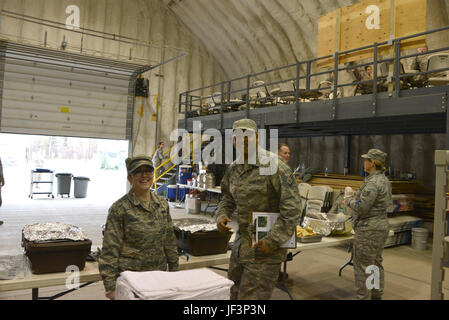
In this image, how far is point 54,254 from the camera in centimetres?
250

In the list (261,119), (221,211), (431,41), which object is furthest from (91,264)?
(431,41)

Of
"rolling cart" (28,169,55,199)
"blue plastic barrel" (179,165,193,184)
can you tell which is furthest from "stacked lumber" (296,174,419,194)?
"rolling cart" (28,169,55,199)

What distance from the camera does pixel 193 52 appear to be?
53.5 ft

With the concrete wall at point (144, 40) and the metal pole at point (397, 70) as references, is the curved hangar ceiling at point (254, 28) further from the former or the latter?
the metal pole at point (397, 70)

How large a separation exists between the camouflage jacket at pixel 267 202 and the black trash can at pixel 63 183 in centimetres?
1192

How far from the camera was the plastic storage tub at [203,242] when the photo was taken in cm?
306

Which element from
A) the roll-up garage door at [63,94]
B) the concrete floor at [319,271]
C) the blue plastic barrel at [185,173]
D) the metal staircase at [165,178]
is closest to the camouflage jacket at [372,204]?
the concrete floor at [319,271]

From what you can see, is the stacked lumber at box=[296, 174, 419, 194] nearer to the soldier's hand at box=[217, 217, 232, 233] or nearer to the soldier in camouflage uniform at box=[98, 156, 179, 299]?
the soldier's hand at box=[217, 217, 232, 233]

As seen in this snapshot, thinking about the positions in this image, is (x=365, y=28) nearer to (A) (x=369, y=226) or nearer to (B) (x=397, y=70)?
(B) (x=397, y=70)

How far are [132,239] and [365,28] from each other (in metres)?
6.76

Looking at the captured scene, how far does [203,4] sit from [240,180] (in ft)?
44.5

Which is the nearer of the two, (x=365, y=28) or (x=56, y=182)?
(x=365, y=28)

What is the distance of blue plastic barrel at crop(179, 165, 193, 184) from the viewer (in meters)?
12.4

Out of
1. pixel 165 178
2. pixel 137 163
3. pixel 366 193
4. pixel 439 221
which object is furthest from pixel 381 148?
pixel 137 163
